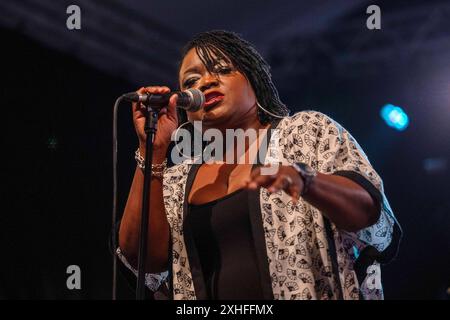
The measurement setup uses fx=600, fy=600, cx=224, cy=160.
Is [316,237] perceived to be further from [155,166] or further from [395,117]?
[395,117]

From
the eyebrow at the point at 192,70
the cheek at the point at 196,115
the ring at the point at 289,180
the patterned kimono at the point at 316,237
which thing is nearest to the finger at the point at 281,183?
the ring at the point at 289,180

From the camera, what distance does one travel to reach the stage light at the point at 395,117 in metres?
3.68

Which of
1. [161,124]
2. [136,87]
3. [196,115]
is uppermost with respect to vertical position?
[136,87]

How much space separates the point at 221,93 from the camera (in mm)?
2146

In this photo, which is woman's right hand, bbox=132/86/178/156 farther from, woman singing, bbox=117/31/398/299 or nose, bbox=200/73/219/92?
nose, bbox=200/73/219/92

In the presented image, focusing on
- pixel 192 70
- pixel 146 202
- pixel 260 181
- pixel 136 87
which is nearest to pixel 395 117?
pixel 136 87

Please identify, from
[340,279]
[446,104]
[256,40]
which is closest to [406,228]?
[446,104]

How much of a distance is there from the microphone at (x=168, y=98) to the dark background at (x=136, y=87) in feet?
5.94

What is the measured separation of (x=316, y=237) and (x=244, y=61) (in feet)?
2.61

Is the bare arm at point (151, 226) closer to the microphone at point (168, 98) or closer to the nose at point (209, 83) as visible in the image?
the microphone at point (168, 98)

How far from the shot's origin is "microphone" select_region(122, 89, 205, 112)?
178 centimetres

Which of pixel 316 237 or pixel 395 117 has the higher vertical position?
pixel 395 117

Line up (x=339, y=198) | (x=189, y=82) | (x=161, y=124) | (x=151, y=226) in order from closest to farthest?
(x=339, y=198) < (x=161, y=124) < (x=151, y=226) < (x=189, y=82)

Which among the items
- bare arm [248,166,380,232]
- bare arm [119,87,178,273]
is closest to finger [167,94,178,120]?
bare arm [119,87,178,273]
